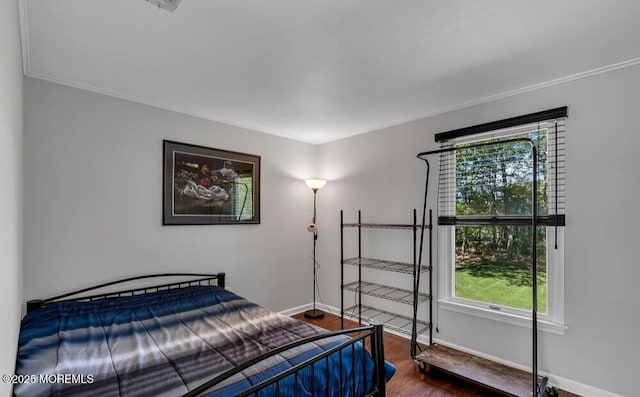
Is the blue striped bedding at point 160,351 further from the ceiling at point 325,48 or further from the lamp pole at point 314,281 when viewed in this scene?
the ceiling at point 325,48

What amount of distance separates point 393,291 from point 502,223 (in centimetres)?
137

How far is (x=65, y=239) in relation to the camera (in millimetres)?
2467

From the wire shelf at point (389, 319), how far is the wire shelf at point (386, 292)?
0.58 feet

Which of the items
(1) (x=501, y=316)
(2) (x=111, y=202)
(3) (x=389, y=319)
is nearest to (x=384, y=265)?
(3) (x=389, y=319)

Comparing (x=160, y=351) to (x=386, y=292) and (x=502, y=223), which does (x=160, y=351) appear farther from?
(x=502, y=223)

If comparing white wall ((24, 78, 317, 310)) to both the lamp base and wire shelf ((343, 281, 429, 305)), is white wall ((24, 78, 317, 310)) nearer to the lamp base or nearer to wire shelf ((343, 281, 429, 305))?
the lamp base

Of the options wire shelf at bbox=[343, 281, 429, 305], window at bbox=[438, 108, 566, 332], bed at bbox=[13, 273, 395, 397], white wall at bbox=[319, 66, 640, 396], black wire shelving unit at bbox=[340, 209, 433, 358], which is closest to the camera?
bed at bbox=[13, 273, 395, 397]

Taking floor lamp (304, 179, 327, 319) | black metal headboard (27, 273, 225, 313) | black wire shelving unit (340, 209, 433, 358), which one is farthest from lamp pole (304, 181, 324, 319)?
black metal headboard (27, 273, 225, 313)

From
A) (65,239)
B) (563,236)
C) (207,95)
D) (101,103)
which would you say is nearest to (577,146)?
(563,236)

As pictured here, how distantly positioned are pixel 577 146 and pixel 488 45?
1.15m

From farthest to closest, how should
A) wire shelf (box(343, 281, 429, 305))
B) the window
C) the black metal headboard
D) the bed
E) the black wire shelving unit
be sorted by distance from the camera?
wire shelf (box(343, 281, 429, 305))
the black wire shelving unit
the window
the black metal headboard
the bed

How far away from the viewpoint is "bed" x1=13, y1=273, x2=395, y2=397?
4.50 feet

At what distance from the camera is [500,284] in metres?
2.83

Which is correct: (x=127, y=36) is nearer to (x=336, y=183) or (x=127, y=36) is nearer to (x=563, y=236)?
(x=336, y=183)
